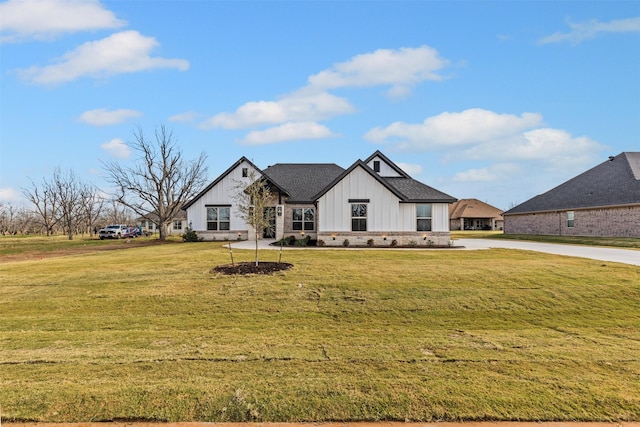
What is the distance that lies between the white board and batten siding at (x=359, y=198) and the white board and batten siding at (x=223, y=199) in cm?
960

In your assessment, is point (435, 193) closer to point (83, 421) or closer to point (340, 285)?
point (340, 285)

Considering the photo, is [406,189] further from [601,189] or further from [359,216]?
[601,189]

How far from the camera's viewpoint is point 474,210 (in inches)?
2441

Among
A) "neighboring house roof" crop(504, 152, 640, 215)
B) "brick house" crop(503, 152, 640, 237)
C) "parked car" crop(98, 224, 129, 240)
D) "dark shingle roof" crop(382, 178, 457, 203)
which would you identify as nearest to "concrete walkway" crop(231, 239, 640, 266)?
"dark shingle roof" crop(382, 178, 457, 203)

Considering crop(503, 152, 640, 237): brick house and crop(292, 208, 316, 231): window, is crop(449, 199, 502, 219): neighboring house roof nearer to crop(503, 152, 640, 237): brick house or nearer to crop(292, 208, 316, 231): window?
crop(503, 152, 640, 237): brick house

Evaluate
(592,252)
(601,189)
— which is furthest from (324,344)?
(601,189)

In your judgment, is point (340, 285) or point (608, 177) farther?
point (608, 177)

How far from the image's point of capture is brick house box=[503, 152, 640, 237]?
94.4ft

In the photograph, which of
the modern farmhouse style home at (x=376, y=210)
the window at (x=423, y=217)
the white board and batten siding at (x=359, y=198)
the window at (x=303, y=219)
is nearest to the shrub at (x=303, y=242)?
the modern farmhouse style home at (x=376, y=210)

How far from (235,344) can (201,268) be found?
23.2ft

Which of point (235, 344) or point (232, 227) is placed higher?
point (232, 227)

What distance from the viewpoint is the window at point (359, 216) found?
24.2 metres

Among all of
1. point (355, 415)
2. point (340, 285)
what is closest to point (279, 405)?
point (355, 415)

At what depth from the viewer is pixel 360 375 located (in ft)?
18.3
